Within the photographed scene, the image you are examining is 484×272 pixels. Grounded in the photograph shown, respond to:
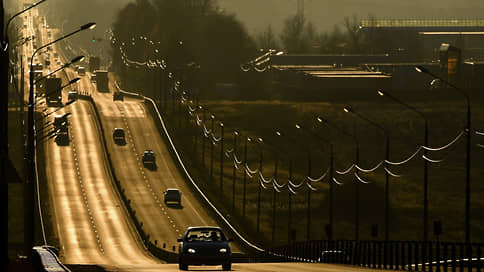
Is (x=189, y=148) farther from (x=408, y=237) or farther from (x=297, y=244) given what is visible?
(x=297, y=244)

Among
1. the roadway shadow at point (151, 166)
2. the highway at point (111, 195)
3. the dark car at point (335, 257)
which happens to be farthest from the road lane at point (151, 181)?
the dark car at point (335, 257)

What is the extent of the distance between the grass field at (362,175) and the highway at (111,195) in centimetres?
491

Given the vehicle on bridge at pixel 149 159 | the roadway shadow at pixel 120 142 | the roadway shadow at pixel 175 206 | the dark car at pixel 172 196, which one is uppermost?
the roadway shadow at pixel 120 142

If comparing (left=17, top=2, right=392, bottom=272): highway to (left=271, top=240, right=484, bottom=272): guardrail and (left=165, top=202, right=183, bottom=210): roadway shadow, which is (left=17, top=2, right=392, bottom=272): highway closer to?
(left=165, top=202, right=183, bottom=210): roadway shadow

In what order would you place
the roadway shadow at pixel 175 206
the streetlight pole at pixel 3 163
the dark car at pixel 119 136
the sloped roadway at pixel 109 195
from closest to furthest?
the streetlight pole at pixel 3 163
the sloped roadway at pixel 109 195
the roadway shadow at pixel 175 206
the dark car at pixel 119 136

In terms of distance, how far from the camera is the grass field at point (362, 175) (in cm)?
12950

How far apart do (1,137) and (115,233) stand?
89.7m

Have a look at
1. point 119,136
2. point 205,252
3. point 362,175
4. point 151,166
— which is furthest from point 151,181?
point 205,252

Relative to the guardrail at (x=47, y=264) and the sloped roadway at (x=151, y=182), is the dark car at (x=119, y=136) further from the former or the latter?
the guardrail at (x=47, y=264)

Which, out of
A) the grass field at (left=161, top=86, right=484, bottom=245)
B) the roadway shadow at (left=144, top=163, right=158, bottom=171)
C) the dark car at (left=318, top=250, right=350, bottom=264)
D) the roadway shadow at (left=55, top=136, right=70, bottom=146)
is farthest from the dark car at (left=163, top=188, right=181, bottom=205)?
the dark car at (left=318, top=250, right=350, bottom=264)

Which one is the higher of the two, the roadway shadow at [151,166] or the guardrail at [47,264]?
the guardrail at [47,264]

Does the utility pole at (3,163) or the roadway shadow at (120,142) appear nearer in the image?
the utility pole at (3,163)

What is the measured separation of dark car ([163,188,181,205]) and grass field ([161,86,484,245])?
15.3 feet

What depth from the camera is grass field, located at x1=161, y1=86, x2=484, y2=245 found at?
425ft
